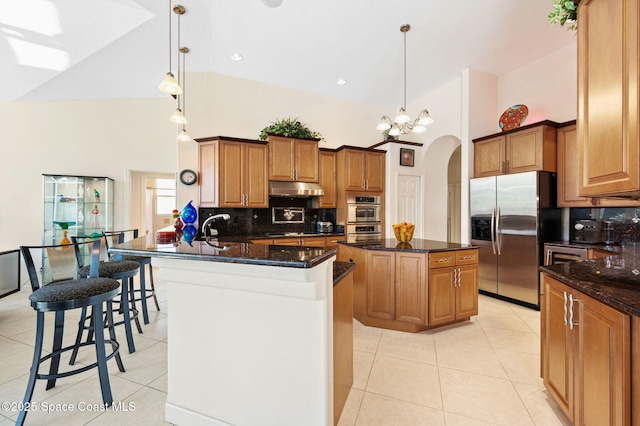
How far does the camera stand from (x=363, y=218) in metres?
4.82

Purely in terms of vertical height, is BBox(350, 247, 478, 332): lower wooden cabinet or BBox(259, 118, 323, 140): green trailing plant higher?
BBox(259, 118, 323, 140): green trailing plant

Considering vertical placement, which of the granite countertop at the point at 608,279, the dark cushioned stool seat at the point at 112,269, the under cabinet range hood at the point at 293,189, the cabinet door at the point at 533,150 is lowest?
the dark cushioned stool seat at the point at 112,269

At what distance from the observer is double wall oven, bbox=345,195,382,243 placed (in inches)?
186

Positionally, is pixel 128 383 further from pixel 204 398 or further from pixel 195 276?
pixel 195 276

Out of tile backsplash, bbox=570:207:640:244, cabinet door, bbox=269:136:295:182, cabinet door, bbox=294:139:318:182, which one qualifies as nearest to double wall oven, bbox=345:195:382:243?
cabinet door, bbox=294:139:318:182

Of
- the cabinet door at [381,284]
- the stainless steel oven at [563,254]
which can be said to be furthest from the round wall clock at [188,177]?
the stainless steel oven at [563,254]

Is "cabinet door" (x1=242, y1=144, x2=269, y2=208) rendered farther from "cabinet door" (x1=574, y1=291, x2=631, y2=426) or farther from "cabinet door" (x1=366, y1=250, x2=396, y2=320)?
"cabinet door" (x1=574, y1=291, x2=631, y2=426)

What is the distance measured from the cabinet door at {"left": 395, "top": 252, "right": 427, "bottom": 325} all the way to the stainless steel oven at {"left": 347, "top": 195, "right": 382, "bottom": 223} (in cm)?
202

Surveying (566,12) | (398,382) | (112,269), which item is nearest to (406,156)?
(566,12)

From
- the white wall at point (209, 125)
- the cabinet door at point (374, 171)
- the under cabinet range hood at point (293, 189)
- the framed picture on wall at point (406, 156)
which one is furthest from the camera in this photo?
the framed picture on wall at point (406, 156)

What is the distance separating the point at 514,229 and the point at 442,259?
1.60m

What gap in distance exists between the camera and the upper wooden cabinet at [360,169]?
186 inches

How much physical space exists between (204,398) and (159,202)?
5.83 m

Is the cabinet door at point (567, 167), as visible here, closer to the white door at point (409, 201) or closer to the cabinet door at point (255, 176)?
the white door at point (409, 201)
